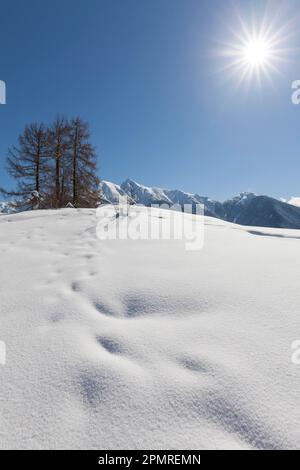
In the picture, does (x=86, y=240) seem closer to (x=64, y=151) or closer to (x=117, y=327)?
(x=117, y=327)

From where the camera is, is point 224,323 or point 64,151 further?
point 64,151

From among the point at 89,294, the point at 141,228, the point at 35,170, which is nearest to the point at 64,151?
the point at 35,170

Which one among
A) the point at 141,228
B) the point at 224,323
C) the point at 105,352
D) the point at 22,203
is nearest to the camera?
the point at 105,352

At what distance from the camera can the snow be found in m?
1.21

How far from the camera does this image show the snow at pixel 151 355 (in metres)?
1.21

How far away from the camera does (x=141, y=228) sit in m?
5.51

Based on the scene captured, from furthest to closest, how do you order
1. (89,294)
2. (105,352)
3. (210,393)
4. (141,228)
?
(141,228) → (89,294) → (105,352) → (210,393)

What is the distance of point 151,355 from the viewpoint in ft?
5.57

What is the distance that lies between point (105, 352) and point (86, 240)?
3218 millimetres

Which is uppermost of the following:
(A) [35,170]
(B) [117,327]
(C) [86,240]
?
(A) [35,170]

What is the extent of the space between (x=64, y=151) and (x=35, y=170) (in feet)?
7.43
